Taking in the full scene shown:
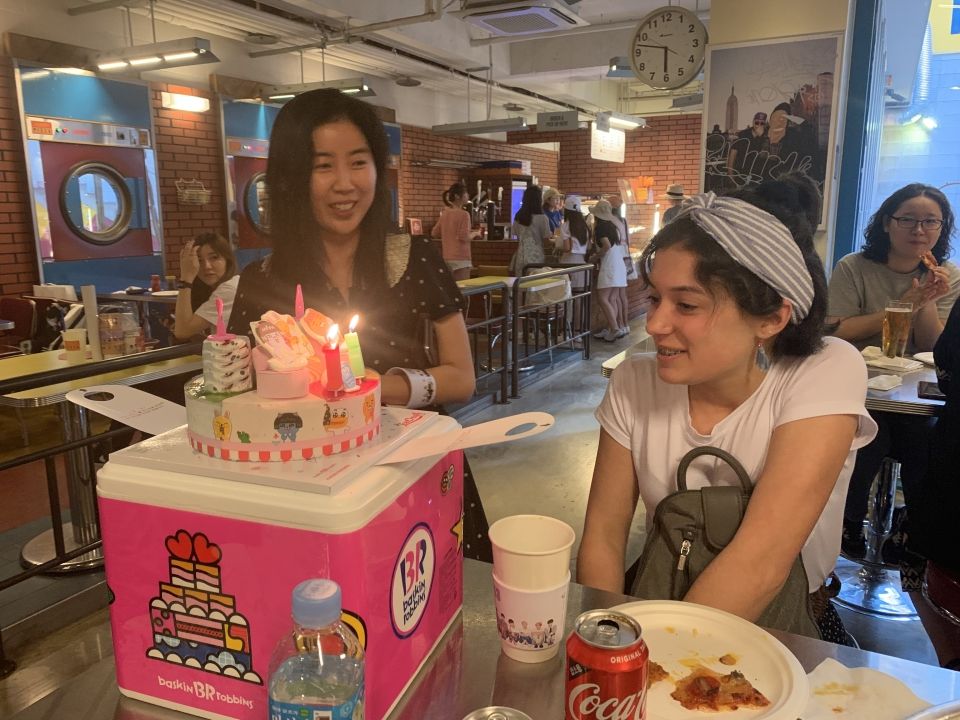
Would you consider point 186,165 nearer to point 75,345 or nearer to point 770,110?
point 75,345

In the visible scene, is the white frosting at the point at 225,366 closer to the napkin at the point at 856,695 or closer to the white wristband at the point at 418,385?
the white wristband at the point at 418,385

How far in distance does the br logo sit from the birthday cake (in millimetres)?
144

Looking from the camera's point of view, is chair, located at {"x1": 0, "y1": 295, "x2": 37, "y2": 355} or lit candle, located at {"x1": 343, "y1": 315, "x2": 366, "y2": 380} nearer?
lit candle, located at {"x1": 343, "y1": 315, "x2": 366, "y2": 380}

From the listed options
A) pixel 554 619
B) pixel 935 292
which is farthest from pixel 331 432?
pixel 935 292

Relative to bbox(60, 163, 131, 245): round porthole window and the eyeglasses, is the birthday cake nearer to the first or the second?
the eyeglasses

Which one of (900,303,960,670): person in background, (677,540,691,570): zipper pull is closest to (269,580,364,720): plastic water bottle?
(677,540,691,570): zipper pull

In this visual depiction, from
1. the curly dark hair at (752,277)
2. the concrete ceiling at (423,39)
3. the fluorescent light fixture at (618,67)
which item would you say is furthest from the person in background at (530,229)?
the curly dark hair at (752,277)

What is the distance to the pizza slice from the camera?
86 cm

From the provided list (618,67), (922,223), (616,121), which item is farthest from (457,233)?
(922,223)

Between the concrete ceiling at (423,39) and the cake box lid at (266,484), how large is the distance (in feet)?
21.3

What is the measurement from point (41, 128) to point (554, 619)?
7064 millimetres

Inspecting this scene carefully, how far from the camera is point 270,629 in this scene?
81cm

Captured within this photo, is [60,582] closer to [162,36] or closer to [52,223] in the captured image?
[52,223]

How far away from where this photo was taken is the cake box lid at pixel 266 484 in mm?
760
